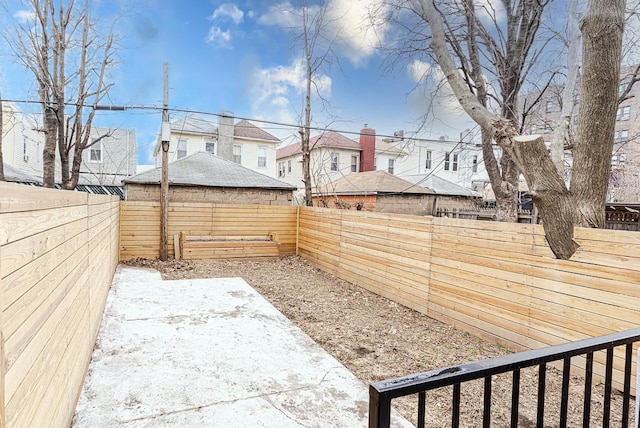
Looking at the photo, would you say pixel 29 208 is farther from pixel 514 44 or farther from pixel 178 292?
pixel 514 44

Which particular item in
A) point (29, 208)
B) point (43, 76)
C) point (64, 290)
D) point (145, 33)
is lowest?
point (64, 290)

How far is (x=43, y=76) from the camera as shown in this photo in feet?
26.6

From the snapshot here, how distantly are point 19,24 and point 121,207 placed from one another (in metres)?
4.37

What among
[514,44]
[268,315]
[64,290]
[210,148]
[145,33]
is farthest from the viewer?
[210,148]

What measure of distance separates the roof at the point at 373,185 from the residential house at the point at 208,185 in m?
2.99

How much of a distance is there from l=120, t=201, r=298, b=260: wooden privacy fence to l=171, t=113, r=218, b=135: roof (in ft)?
33.1

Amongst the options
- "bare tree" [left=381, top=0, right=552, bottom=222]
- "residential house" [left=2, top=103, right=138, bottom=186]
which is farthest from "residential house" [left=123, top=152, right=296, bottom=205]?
"residential house" [left=2, top=103, right=138, bottom=186]

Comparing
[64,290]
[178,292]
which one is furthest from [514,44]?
[64,290]

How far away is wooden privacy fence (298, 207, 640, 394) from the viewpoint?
3258 mm

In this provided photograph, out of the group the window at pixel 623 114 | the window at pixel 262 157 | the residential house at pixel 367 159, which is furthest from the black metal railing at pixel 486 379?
the window at pixel 262 157

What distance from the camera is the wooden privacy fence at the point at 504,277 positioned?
10.7 feet

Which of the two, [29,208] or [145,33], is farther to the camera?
[145,33]

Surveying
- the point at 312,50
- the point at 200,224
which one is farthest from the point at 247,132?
the point at 200,224

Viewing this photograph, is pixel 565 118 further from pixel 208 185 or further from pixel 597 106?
pixel 208 185
